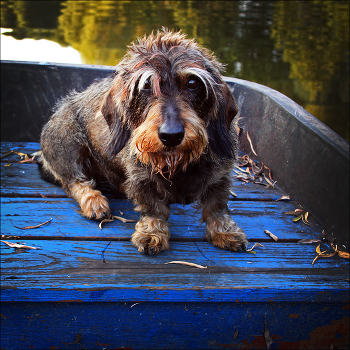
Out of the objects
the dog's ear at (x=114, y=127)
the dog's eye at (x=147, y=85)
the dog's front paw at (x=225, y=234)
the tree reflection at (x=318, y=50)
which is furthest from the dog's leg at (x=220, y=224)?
the tree reflection at (x=318, y=50)

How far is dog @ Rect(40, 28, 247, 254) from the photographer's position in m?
2.13

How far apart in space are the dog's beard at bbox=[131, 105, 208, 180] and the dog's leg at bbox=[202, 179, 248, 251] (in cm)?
48

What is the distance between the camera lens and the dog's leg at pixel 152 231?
2418 mm

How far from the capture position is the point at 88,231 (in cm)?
267

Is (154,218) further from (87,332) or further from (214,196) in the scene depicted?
(87,332)

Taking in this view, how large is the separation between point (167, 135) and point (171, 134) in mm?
24

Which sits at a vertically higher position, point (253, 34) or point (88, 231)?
point (253, 34)

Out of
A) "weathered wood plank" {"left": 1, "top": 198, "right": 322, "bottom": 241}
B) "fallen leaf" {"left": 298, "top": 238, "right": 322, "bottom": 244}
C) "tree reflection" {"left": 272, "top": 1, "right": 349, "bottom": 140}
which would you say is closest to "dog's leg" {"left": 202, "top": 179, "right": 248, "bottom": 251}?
"weathered wood plank" {"left": 1, "top": 198, "right": 322, "bottom": 241}

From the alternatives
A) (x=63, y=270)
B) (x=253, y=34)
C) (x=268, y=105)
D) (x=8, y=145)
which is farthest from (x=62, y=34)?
(x=63, y=270)

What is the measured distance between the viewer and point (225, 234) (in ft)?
8.29

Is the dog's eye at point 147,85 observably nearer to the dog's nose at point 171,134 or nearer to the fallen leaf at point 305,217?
the dog's nose at point 171,134

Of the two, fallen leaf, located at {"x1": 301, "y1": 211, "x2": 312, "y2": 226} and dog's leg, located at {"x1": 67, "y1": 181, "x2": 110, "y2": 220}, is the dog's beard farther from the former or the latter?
fallen leaf, located at {"x1": 301, "y1": 211, "x2": 312, "y2": 226}

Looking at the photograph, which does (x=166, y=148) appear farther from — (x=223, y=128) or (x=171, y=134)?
(x=223, y=128)

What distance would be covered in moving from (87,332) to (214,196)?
121cm
